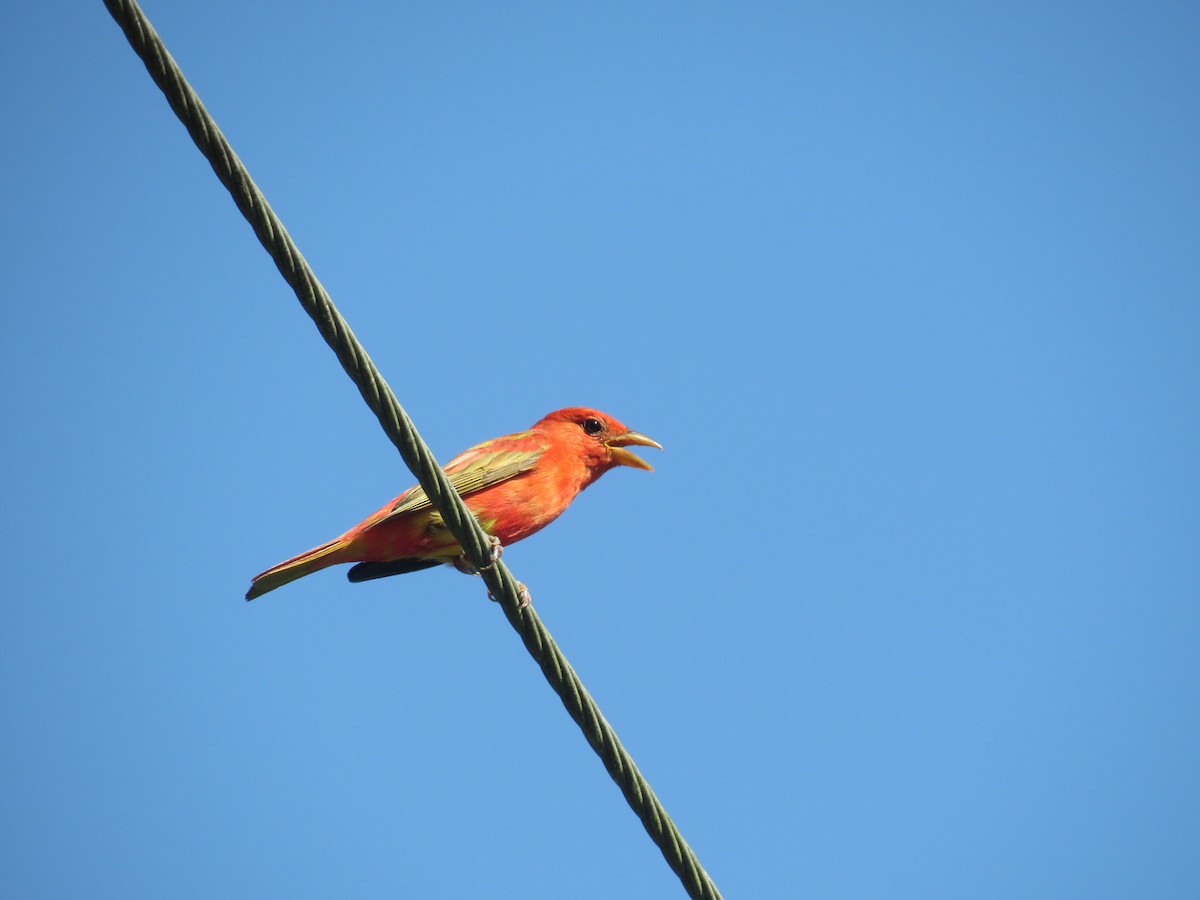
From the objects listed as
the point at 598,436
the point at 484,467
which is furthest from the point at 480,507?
the point at 598,436

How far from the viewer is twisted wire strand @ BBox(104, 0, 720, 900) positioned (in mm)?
2680

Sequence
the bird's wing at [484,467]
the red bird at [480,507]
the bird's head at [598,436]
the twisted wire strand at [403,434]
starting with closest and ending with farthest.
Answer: the twisted wire strand at [403,434], the red bird at [480,507], the bird's wing at [484,467], the bird's head at [598,436]

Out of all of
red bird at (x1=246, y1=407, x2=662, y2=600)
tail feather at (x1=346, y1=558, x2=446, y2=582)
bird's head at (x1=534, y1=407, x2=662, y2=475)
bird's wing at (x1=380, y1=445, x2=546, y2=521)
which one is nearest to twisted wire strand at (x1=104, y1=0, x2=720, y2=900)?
red bird at (x1=246, y1=407, x2=662, y2=600)

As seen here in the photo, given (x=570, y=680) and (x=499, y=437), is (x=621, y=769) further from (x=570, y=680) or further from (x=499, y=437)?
(x=499, y=437)

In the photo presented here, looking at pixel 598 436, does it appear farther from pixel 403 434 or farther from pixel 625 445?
pixel 403 434

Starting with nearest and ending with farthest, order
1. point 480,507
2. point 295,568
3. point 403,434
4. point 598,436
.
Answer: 1. point 403,434
2. point 295,568
3. point 480,507
4. point 598,436

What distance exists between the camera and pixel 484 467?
18.5ft

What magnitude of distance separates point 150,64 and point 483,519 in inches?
125

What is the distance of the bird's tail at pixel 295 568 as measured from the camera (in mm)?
5266

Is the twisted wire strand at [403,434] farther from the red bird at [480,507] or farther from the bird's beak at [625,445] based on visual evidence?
the bird's beak at [625,445]

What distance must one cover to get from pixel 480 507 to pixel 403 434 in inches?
90.6

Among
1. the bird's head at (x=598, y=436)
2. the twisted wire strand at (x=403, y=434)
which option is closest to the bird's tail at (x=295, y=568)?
the bird's head at (x=598, y=436)

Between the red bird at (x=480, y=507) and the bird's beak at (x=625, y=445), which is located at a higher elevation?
the bird's beak at (x=625, y=445)

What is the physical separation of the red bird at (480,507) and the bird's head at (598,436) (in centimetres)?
1
